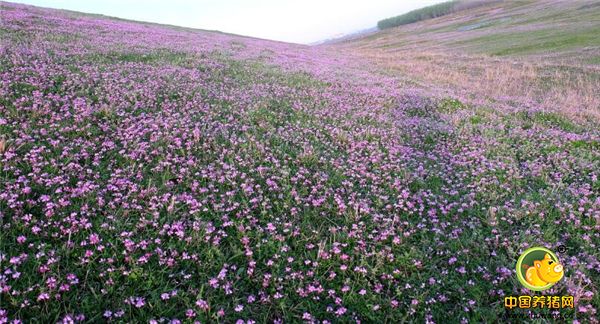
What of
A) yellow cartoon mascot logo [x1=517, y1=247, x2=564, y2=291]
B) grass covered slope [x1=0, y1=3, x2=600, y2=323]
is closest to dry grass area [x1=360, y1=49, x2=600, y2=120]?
grass covered slope [x1=0, y1=3, x2=600, y2=323]

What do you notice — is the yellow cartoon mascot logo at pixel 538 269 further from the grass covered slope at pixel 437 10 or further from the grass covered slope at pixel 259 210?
the grass covered slope at pixel 437 10

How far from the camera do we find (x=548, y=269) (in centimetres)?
468

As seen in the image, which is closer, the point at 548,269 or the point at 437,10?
the point at 548,269

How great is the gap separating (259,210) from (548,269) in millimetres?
4436

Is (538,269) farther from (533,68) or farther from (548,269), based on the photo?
(533,68)

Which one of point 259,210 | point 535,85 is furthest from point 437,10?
point 259,210

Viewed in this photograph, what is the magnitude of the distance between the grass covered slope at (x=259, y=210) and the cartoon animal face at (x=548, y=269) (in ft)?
0.46

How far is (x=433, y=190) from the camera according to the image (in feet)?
24.1

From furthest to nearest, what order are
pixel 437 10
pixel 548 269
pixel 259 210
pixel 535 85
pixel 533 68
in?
1. pixel 437 10
2. pixel 533 68
3. pixel 535 85
4. pixel 259 210
5. pixel 548 269

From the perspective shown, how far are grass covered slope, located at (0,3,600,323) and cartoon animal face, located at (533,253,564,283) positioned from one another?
0.46ft

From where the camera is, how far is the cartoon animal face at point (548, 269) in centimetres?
456

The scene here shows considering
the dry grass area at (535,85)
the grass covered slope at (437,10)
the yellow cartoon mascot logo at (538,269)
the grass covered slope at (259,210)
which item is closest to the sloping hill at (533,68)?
the dry grass area at (535,85)

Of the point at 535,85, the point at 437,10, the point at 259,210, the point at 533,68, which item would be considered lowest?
the point at 259,210

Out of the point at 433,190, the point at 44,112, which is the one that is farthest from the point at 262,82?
the point at 433,190
